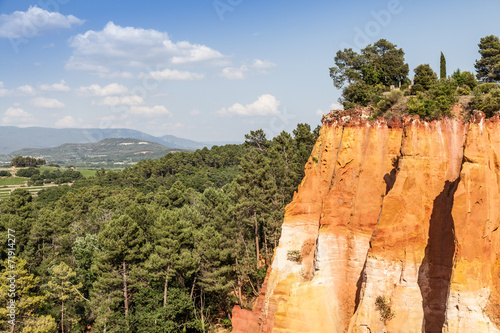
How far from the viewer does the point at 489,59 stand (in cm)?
3778

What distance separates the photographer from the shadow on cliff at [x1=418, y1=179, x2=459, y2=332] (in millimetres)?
13969

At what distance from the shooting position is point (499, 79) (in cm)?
3597

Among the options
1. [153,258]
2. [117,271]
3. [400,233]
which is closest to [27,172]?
[117,271]

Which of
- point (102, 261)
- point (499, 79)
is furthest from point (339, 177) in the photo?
point (499, 79)

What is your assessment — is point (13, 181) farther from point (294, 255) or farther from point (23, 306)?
point (294, 255)

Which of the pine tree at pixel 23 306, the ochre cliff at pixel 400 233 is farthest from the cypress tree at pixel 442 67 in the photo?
the pine tree at pixel 23 306

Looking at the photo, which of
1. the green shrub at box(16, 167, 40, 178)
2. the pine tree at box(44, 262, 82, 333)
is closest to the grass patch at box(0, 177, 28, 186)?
the green shrub at box(16, 167, 40, 178)

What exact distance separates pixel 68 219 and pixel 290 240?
1627 inches

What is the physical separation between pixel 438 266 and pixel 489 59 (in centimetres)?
3346

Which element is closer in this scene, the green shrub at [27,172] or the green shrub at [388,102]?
the green shrub at [388,102]

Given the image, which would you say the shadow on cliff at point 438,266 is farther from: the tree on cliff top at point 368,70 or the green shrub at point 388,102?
the tree on cliff top at point 368,70

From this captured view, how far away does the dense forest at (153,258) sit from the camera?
1277 inches

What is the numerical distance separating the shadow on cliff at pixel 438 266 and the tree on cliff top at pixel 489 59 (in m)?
28.8

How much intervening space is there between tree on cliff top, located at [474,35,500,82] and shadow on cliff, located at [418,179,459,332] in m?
28.8
